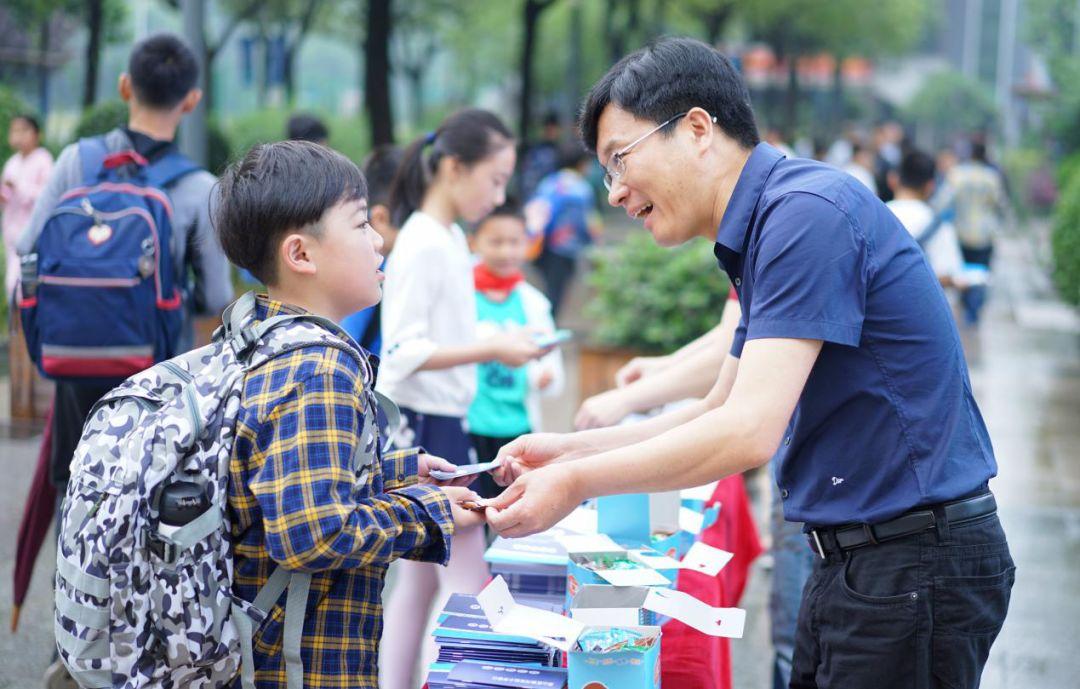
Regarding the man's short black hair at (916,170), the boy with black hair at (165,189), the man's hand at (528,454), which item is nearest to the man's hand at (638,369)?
the man's hand at (528,454)

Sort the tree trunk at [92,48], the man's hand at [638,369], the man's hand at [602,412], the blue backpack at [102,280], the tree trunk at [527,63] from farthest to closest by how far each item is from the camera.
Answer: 1. the tree trunk at [527,63]
2. the tree trunk at [92,48]
3. the man's hand at [638,369]
4. the blue backpack at [102,280]
5. the man's hand at [602,412]

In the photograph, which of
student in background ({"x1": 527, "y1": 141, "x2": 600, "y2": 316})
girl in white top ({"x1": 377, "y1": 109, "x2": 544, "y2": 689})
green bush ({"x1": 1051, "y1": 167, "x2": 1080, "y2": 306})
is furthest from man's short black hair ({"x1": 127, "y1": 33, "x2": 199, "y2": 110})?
green bush ({"x1": 1051, "y1": 167, "x2": 1080, "y2": 306})

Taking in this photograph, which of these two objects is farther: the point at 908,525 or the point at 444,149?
the point at 444,149

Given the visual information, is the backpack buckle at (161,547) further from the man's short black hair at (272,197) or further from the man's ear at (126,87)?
the man's ear at (126,87)

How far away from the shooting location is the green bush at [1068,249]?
1169 centimetres

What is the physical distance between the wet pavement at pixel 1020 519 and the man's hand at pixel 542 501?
8.29ft

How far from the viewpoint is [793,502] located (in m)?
2.27

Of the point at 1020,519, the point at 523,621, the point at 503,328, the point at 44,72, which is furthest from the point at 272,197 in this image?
the point at 44,72

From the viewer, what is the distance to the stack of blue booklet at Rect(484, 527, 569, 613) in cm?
279

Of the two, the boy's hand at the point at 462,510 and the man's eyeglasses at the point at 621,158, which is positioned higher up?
the man's eyeglasses at the point at 621,158

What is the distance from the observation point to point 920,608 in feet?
7.05

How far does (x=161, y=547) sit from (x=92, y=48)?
12.6 metres

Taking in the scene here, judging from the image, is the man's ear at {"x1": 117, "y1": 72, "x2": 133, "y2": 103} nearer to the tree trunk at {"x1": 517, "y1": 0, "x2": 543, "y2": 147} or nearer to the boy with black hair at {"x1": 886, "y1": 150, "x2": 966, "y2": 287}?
the boy with black hair at {"x1": 886, "y1": 150, "x2": 966, "y2": 287}

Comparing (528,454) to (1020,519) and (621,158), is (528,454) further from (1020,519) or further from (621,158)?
(1020,519)
